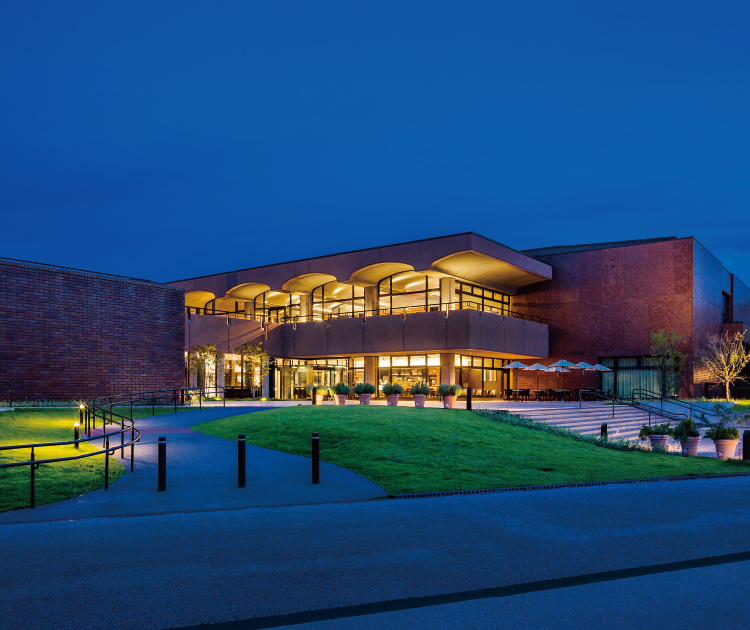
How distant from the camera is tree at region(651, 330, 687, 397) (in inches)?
1497

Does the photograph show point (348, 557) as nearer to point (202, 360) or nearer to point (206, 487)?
Answer: point (206, 487)

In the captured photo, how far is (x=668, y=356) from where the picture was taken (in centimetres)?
3859

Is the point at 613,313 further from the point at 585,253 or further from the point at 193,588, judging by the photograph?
the point at 193,588

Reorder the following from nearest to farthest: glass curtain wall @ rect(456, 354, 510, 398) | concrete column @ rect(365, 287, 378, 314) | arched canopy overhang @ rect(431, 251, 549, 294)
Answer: arched canopy overhang @ rect(431, 251, 549, 294)
glass curtain wall @ rect(456, 354, 510, 398)
concrete column @ rect(365, 287, 378, 314)

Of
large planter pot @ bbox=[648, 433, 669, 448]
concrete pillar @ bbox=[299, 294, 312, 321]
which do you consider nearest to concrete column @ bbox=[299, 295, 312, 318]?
concrete pillar @ bbox=[299, 294, 312, 321]

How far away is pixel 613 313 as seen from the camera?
136 ft

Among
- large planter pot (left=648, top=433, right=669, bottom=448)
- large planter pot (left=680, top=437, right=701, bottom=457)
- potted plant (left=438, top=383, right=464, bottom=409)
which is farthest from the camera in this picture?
potted plant (left=438, top=383, right=464, bottom=409)

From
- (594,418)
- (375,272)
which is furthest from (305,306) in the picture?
(594,418)

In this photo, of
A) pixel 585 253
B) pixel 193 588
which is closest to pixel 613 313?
pixel 585 253

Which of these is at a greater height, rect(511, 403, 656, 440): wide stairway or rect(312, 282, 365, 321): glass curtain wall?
rect(312, 282, 365, 321): glass curtain wall

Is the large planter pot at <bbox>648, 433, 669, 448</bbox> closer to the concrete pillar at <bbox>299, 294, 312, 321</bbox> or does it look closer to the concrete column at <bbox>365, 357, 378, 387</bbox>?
the concrete column at <bbox>365, 357, 378, 387</bbox>

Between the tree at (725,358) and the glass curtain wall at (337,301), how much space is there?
2212 cm

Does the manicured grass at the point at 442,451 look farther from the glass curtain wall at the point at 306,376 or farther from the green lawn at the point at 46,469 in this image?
the glass curtain wall at the point at 306,376

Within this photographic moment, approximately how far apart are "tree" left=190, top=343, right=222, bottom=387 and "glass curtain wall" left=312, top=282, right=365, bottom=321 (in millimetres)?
8889
